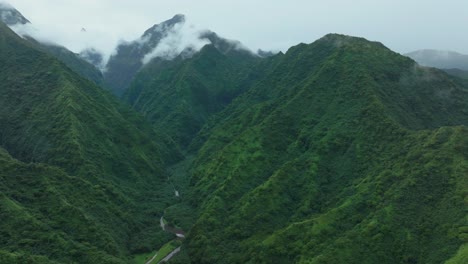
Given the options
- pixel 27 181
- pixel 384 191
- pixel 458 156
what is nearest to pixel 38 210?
pixel 27 181

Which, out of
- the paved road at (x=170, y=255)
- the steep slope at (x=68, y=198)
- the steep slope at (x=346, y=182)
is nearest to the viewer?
the steep slope at (x=68, y=198)

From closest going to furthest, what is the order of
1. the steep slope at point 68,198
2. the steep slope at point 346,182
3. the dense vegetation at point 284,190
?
1. the steep slope at point 68,198
2. the dense vegetation at point 284,190
3. the steep slope at point 346,182

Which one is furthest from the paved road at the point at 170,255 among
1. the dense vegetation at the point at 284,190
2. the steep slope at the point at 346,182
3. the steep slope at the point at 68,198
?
the steep slope at the point at 68,198

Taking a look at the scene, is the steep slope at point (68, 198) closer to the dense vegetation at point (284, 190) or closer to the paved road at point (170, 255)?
the dense vegetation at point (284, 190)

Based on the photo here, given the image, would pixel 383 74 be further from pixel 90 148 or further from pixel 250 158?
pixel 90 148

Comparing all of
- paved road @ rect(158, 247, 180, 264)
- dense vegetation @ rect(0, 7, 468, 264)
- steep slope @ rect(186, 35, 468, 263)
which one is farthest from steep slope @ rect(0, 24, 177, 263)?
steep slope @ rect(186, 35, 468, 263)

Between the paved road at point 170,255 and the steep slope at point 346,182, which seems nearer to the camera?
the steep slope at point 346,182

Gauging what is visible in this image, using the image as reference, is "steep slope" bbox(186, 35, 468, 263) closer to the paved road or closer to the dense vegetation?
the dense vegetation

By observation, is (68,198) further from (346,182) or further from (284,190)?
(346,182)
